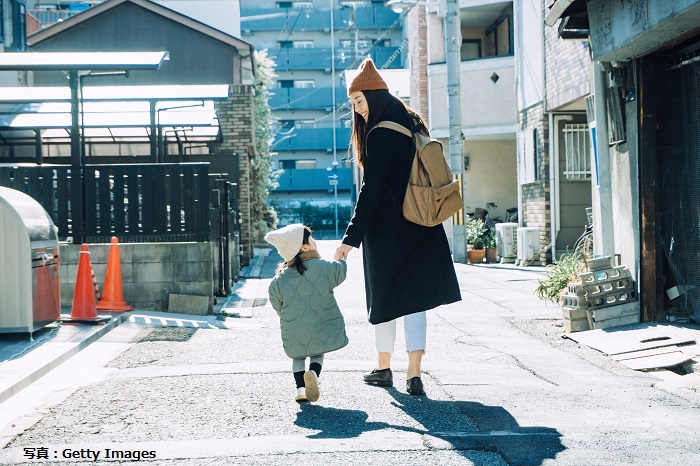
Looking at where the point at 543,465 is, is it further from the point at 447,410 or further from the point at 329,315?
the point at 329,315

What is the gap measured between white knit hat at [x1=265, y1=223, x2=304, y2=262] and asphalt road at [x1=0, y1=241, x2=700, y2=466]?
35.0 inches

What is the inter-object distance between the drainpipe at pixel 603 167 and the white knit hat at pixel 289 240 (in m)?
4.88

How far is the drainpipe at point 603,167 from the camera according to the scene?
924 centimetres

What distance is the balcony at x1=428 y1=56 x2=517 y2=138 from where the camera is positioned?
23.1 m

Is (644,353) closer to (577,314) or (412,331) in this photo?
(577,314)

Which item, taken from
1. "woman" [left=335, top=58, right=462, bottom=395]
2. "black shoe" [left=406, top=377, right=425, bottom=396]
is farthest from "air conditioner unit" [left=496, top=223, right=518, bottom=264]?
"black shoe" [left=406, top=377, right=425, bottom=396]

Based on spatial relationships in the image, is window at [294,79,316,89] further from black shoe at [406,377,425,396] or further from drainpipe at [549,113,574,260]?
black shoe at [406,377,425,396]

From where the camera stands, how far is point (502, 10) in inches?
929

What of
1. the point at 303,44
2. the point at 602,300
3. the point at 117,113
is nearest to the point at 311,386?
the point at 602,300

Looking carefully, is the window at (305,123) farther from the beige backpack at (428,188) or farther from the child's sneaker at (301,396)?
the child's sneaker at (301,396)

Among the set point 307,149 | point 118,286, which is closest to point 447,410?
point 118,286

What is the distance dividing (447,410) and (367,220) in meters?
1.23

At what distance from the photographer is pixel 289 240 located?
17.4ft

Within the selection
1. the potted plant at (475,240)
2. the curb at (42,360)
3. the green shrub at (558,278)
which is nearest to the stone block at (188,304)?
the curb at (42,360)
